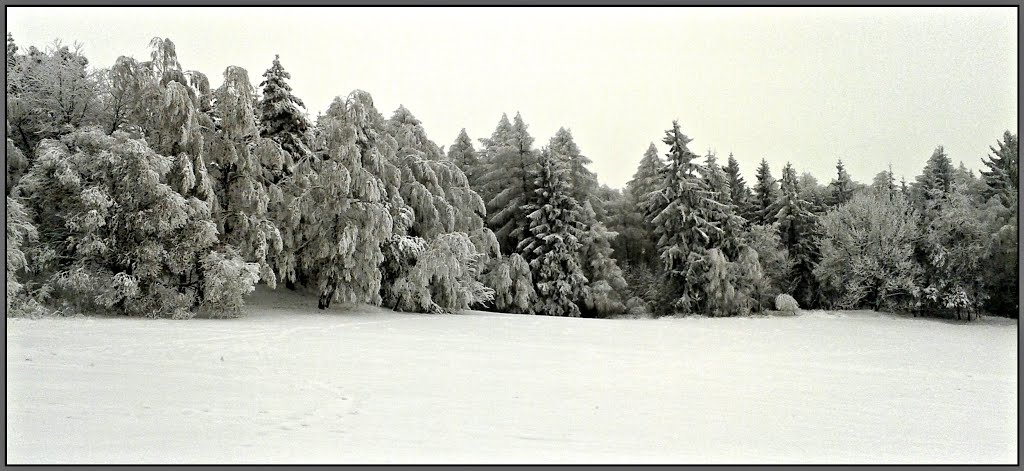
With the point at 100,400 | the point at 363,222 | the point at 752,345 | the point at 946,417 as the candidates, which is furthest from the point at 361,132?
the point at 946,417

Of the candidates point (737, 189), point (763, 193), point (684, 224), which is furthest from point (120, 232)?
point (763, 193)

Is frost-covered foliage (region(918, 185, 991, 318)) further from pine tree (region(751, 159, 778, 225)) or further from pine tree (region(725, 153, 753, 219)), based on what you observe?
pine tree (region(725, 153, 753, 219))

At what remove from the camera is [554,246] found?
36719mm

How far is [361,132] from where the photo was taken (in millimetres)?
24188

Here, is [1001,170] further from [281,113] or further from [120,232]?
[120,232]

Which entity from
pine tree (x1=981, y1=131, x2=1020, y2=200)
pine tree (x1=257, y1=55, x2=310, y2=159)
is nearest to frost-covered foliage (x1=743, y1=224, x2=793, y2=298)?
pine tree (x1=981, y1=131, x2=1020, y2=200)

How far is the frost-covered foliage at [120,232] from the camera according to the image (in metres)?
16.9

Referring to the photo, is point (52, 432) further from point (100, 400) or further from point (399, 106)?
point (399, 106)

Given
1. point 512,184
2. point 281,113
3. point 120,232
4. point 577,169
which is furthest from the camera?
point 577,169

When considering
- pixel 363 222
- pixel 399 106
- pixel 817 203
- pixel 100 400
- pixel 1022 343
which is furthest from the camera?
pixel 817 203

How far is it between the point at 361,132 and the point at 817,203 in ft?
127

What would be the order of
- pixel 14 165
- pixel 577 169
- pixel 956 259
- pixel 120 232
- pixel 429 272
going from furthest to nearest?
pixel 577 169 → pixel 956 259 → pixel 429 272 → pixel 14 165 → pixel 120 232

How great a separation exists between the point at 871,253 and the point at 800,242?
5.43 metres

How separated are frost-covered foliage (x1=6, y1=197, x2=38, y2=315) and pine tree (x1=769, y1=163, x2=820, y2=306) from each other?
37762 millimetres
